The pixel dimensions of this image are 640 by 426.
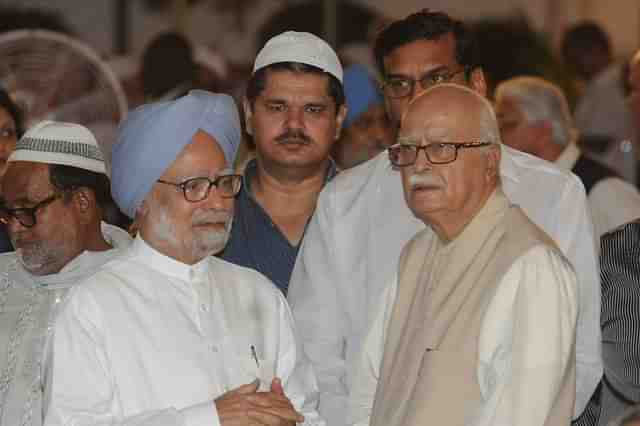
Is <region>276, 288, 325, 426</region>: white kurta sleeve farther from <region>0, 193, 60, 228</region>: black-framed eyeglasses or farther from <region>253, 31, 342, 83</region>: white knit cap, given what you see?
<region>253, 31, 342, 83</region>: white knit cap

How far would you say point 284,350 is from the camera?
4.04 m

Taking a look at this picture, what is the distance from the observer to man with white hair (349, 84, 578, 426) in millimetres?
3672

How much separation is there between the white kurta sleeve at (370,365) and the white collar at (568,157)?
2812 millimetres

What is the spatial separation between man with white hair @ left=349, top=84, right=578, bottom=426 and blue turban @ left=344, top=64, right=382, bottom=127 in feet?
10.7

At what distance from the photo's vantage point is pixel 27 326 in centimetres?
439

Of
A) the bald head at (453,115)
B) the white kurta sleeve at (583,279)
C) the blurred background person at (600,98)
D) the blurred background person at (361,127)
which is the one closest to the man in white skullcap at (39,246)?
the bald head at (453,115)

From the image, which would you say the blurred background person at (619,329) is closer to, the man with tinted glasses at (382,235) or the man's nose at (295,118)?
the man with tinted glasses at (382,235)

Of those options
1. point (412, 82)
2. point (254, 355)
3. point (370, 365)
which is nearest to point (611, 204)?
point (412, 82)

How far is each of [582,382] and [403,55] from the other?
1.21 meters

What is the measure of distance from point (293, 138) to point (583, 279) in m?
1.06

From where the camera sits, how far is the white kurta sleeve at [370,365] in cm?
415

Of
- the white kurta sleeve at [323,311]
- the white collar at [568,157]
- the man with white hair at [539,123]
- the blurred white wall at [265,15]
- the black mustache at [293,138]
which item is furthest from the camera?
the blurred white wall at [265,15]

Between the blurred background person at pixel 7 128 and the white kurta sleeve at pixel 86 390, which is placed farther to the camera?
the blurred background person at pixel 7 128

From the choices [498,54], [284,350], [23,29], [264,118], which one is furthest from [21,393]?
[498,54]
